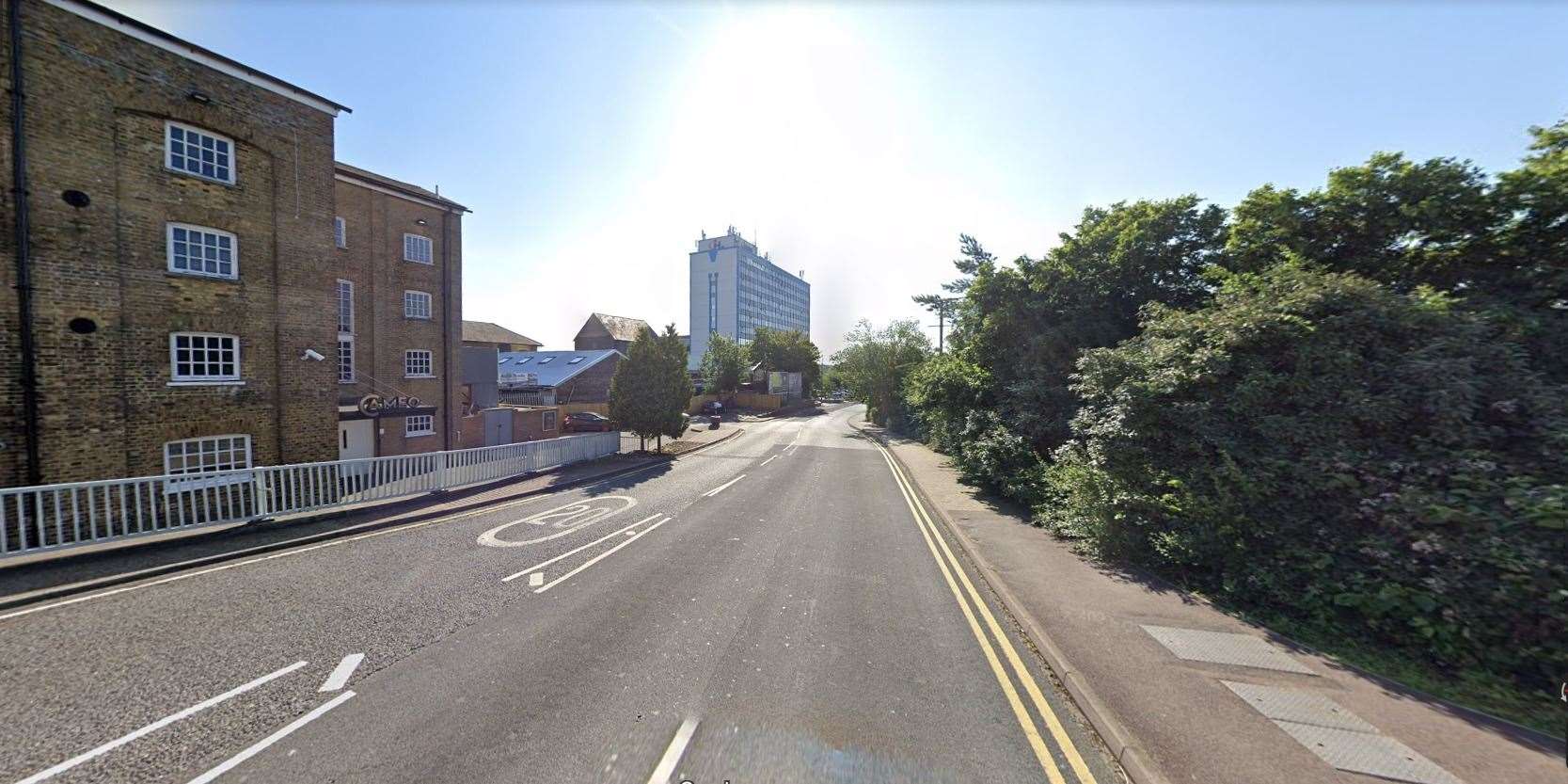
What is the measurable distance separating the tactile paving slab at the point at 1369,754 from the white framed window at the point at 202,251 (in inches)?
759

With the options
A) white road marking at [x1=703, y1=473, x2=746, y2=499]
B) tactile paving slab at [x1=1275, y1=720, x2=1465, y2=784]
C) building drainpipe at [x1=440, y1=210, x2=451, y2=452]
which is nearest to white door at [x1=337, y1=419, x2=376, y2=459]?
building drainpipe at [x1=440, y1=210, x2=451, y2=452]

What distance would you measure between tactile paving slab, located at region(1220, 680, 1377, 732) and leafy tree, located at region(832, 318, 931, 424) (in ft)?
91.6

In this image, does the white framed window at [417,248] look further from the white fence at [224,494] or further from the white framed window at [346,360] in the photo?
the white fence at [224,494]

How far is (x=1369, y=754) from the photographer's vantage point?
3.59m

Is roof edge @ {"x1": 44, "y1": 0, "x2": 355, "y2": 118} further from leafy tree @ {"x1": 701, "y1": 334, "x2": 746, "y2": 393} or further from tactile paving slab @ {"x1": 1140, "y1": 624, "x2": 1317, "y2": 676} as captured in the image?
leafy tree @ {"x1": 701, "y1": 334, "x2": 746, "y2": 393}

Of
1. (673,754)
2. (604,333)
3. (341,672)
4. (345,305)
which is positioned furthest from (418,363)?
(604,333)

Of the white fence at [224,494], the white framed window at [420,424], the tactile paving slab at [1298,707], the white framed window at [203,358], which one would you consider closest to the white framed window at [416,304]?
the white framed window at [420,424]

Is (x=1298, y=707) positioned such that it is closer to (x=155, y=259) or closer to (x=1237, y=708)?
(x=1237, y=708)

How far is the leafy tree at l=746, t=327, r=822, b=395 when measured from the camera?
60469 mm

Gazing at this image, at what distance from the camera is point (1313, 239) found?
7.46m

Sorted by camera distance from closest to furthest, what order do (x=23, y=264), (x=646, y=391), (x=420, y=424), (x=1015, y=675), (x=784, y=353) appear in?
(x=1015, y=675)
(x=23, y=264)
(x=646, y=391)
(x=420, y=424)
(x=784, y=353)

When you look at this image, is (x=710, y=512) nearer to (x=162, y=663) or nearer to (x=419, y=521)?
→ (x=419, y=521)

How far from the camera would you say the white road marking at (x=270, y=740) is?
132 inches

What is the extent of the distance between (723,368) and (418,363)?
3036 centimetres
